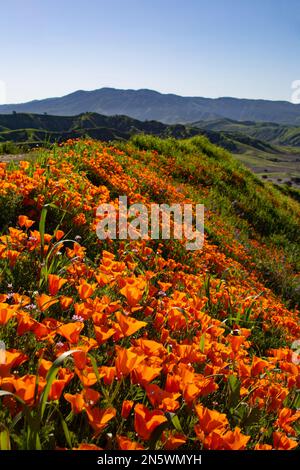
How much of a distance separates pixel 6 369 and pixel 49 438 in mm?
362

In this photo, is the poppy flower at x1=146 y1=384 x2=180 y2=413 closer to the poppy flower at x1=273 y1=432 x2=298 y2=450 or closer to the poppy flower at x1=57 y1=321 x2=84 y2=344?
the poppy flower at x1=57 y1=321 x2=84 y2=344

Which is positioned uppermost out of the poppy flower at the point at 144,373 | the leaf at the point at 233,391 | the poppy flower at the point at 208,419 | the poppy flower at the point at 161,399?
the poppy flower at the point at 144,373

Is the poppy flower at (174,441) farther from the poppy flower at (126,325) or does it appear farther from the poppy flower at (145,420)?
the poppy flower at (126,325)

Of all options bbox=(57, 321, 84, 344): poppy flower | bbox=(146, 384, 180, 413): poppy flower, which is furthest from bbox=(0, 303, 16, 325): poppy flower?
bbox=(146, 384, 180, 413): poppy flower

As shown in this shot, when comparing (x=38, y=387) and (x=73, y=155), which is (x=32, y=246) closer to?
(x=38, y=387)

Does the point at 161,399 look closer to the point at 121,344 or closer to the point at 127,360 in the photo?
the point at 127,360

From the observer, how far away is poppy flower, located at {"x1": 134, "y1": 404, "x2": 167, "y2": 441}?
1.61 meters

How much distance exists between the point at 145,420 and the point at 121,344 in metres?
0.94

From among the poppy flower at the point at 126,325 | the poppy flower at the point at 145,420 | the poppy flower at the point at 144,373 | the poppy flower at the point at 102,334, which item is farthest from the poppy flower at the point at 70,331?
the poppy flower at the point at 145,420

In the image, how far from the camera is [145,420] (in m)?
1.64

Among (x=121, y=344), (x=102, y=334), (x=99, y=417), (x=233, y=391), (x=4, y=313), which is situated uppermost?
(x=4, y=313)

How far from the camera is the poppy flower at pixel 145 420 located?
161 centimetres

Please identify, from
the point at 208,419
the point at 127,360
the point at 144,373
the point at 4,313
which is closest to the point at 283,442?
the point at 208,419

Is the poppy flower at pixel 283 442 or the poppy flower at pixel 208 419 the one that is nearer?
the poppy flower at pixel 208 419
